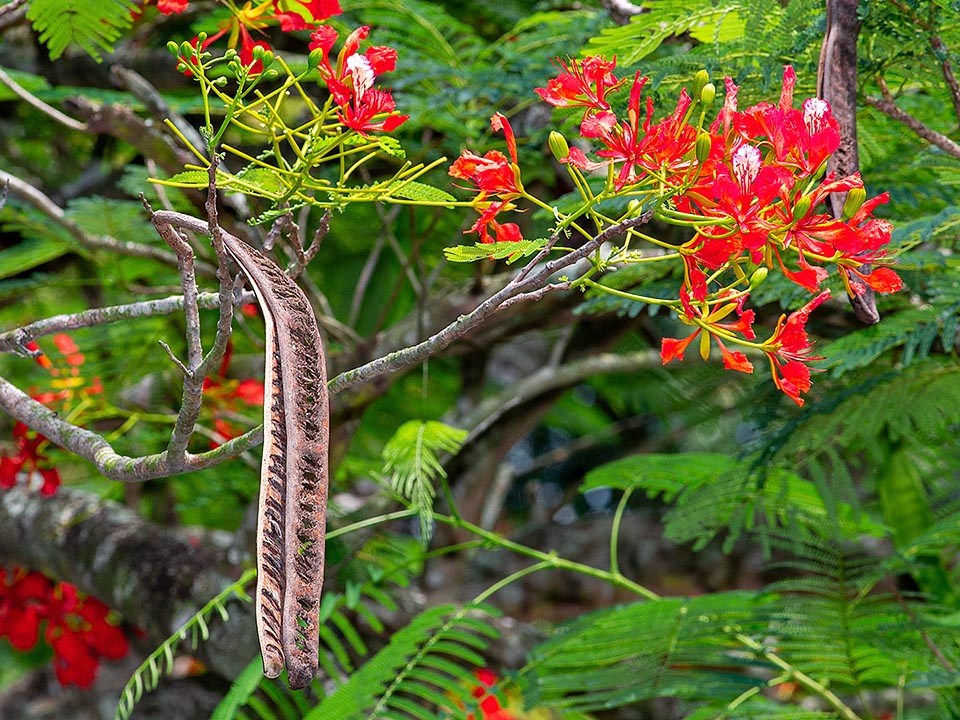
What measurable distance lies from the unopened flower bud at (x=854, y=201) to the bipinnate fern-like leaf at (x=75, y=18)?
0.80 metres

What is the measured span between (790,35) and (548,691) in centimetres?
93

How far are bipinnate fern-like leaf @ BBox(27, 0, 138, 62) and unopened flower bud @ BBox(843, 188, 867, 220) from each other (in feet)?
2.62

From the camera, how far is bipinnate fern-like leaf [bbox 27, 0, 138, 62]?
1.06 meters

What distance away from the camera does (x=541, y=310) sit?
5.55 ft

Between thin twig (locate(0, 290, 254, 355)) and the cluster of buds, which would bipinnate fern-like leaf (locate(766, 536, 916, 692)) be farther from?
thin twig (locate(0, 290, 254, 355))

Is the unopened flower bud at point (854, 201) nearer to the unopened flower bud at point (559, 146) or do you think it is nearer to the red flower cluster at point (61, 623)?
the unopened flower bud at point (559, 146)

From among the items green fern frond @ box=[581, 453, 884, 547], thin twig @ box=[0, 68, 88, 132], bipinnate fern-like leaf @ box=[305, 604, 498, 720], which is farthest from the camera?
green fern frond @ box=[581, 453, 884, 547]

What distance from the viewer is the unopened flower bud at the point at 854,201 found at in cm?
64

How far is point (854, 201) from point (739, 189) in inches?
3.0

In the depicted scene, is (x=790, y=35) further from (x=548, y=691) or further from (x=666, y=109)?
(x=548, y=691)

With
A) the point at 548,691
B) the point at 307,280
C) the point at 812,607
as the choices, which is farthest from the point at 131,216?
the point at 812,607

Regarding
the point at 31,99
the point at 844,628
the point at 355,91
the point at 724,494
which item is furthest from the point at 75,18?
the point at 844,628

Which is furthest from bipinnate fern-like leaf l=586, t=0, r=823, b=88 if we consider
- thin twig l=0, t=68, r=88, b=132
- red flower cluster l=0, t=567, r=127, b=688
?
red flower cluster l=0, t=567, r=127, b=688

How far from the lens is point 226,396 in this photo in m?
1.75
